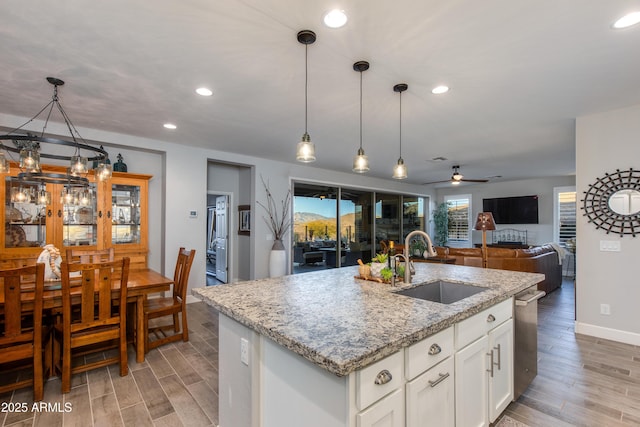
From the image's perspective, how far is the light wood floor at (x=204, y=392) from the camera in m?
2.13

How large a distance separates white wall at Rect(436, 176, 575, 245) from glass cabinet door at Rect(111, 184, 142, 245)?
909 cm

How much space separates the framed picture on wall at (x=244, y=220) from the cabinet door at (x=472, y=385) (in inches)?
193

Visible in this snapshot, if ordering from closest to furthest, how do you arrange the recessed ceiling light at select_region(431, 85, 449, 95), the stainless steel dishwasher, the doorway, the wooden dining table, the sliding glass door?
the stainless steel dishwasher → the wooden dining table → the recessed ceiling light at select_region(431, 85, 449, 95) → the doorway → the sliding glass door

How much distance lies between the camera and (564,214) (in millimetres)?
8016

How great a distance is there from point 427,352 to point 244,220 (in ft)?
17.4

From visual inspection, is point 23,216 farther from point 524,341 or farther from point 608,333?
point 608,333

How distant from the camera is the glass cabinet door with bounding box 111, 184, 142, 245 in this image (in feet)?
14.4

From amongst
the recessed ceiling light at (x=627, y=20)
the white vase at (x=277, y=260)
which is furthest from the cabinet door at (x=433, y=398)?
the white vase at (x=277, y=260)

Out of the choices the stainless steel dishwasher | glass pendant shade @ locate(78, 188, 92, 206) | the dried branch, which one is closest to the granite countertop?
the stainless steel dishwasher

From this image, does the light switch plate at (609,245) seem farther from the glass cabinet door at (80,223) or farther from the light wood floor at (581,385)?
the glass cabinet door at (80,223)

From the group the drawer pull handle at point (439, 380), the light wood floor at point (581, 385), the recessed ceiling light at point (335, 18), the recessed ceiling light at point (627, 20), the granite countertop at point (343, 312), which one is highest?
the recessed ceiling light at point (627, 20)

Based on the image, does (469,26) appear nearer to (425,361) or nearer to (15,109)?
(425,361)

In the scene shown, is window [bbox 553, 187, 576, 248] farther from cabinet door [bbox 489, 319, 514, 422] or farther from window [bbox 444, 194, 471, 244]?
cabinet door [bbox 489, 319, 514, 422]

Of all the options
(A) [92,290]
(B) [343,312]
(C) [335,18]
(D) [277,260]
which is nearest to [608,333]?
(B) [343,312]
